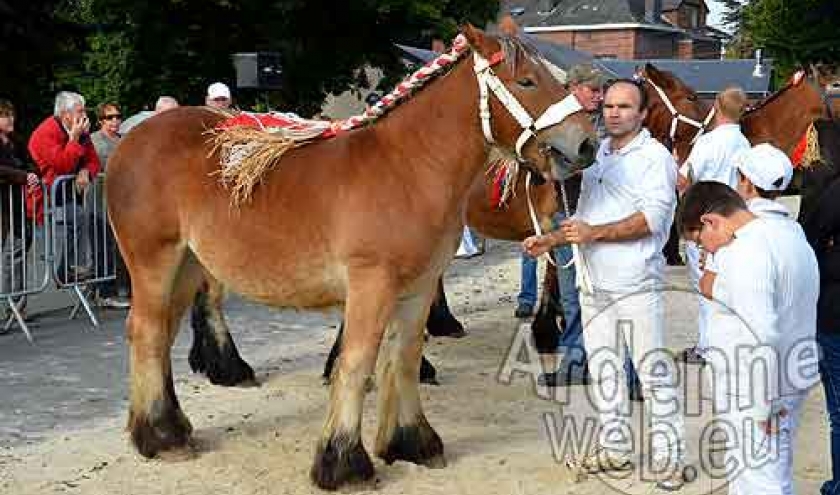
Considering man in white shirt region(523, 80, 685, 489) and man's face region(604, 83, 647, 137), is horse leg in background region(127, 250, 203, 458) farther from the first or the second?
man's face region(604, 83, 647, 137)

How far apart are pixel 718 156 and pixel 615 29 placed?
2615 inches

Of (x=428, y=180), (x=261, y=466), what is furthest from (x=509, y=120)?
(x=261, y=466)

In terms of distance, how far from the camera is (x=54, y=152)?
9000mm

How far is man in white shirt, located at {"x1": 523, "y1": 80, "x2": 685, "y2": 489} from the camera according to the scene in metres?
4.89

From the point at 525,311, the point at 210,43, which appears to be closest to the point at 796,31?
the point at 210,43

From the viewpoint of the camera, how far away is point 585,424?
570 centimetres

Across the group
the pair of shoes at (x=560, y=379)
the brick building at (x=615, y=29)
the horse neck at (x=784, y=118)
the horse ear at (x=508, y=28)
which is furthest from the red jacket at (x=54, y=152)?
the brick building at (x=615, y=29)

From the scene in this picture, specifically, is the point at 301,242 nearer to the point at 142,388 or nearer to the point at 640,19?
the point at 142,388

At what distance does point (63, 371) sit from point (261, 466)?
8.50 feet

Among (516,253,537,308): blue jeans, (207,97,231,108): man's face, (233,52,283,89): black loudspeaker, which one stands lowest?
(516,253,537,308): blue jeans

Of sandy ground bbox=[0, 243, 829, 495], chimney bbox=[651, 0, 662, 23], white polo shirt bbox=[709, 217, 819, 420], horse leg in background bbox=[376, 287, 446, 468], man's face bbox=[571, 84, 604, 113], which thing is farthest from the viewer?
chimney bbox=[651, 0, 662, 23]

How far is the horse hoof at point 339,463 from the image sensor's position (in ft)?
16.3

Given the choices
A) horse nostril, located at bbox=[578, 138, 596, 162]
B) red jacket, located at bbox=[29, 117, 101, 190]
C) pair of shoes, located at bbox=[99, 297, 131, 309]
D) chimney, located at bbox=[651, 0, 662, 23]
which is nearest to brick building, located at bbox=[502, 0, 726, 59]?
chimney, located at bbox=[651, 0, 662, 23]

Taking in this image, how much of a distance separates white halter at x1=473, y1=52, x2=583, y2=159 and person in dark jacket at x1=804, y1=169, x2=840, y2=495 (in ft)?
3.76
